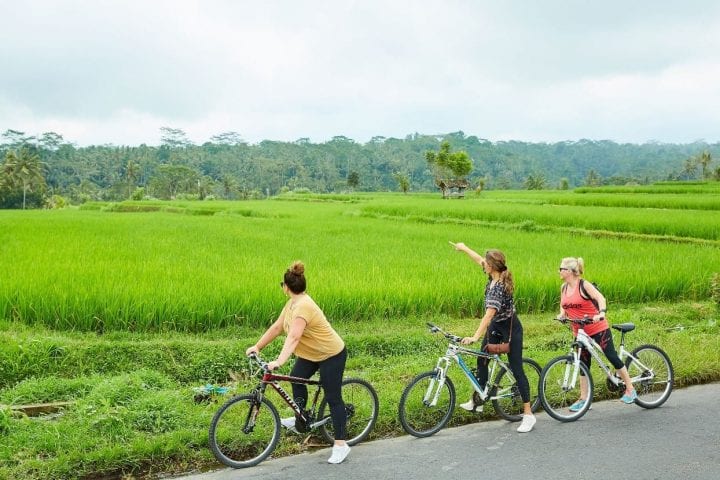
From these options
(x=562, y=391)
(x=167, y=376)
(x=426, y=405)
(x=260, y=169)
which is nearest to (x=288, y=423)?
(x=426, y=405)

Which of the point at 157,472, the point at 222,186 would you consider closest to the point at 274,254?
the point at 157,472

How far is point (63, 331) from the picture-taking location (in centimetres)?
768

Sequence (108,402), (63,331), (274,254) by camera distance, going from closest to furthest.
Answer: (108,402), (63,331), (274,254)

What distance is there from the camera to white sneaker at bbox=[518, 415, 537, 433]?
5152 mm

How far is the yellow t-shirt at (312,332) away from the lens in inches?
173

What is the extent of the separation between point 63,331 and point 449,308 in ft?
18.1

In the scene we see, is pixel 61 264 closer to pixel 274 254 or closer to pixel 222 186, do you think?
pixel 274 254

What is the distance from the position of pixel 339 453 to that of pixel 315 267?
23.6 feet

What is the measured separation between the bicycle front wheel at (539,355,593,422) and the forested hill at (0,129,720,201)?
54.2m

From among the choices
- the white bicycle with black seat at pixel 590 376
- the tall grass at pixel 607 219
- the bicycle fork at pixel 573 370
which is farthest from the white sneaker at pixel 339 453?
the tall grass at pixel 607 219

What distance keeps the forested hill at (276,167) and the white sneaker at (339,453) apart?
55797 mm

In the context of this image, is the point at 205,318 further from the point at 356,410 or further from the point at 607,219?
the point at 607,219

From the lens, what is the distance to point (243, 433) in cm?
462

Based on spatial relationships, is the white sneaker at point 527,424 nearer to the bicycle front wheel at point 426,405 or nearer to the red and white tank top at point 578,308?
the bicycle front wheel at point 426,405
